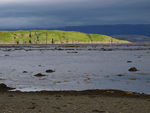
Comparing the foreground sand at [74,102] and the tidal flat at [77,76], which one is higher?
the foreground sand at [74,102]

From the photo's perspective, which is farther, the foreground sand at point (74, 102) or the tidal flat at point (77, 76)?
the tidal flat at point (77, 76)

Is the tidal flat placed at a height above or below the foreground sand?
below

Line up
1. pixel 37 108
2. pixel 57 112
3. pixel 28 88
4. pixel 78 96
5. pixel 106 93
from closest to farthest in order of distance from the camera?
pixel 57 112, pixel 37 108, pixel 78 96, pixel 106 93, pixel 28 88

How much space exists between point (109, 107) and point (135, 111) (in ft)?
4.77

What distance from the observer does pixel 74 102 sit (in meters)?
15.2

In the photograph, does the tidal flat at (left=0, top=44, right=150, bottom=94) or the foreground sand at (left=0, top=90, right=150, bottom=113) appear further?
the tidal flat at (left=0, top=44, right=150, bottom=94)

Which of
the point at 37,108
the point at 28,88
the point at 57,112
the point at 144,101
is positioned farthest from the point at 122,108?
the point at 28,88

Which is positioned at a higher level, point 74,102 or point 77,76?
point 74,102

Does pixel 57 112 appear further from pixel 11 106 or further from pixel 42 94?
pixel 42 94

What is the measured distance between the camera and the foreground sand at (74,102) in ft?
43.4

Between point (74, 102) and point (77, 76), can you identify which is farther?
point (77, 76)

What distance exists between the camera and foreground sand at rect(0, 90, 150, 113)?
13.2 meters

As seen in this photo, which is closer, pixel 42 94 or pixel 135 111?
pixel 135 111

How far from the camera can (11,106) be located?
14039 mm
